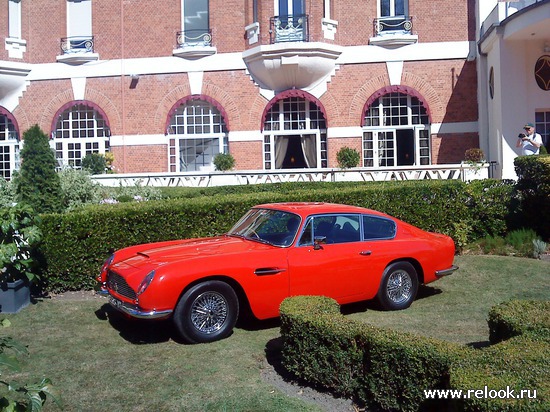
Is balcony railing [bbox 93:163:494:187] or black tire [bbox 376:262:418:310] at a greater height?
balcony railing [bbox 93:163:494:187]

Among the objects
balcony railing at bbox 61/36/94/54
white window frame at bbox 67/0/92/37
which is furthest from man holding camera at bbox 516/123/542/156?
white window frame at bbox 67/0/92/37

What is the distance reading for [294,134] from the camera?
2088 centimetres

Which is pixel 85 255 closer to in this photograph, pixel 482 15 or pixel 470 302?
pixel 470 302

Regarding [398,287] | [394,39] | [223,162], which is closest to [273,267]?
[398,287]

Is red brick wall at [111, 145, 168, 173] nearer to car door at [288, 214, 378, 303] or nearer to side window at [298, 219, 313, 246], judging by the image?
car door at [288, 214, 378, 303]

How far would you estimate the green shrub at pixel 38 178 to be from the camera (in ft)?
40.3

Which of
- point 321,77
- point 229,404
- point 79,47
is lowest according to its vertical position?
point 229,404

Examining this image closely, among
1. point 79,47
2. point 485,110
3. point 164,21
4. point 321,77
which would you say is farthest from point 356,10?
point 79,47

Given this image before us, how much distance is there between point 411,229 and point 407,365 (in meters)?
3.97

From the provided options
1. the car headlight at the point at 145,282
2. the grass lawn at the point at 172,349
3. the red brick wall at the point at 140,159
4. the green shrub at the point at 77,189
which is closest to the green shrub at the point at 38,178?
the green shrub at the point at 77,189

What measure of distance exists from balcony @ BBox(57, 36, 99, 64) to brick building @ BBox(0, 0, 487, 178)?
0.15 ft

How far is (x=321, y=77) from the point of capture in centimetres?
2019

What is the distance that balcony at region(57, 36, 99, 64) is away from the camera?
21.5 m

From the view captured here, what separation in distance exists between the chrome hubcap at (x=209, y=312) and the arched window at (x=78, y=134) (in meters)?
16.7
